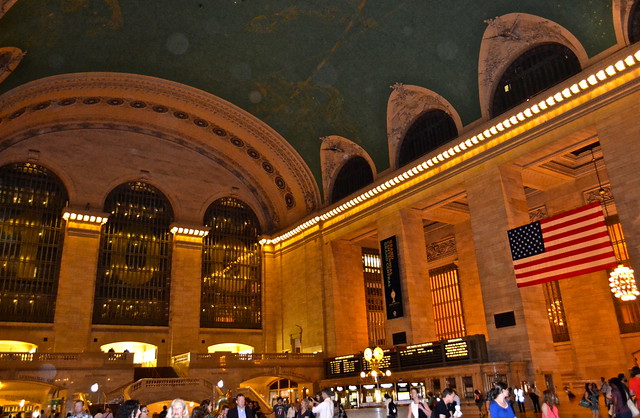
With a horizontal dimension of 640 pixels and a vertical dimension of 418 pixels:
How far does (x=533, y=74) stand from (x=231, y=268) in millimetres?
16701

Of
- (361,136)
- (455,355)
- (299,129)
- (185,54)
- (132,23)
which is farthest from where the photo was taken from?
(299,129)

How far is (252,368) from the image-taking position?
20.2 meters

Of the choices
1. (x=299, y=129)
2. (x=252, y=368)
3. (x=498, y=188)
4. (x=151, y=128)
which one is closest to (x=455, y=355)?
(x=498, y=188)

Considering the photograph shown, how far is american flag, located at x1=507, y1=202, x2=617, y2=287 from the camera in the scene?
1325 cm

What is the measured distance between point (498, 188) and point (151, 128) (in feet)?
55.8

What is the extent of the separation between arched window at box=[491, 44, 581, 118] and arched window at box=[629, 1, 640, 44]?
1531mm

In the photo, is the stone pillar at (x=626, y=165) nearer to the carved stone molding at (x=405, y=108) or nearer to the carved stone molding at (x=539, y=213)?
the carved stone molding at (x=405, y=108)

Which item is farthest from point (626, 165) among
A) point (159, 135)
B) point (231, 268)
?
point (159, 135)

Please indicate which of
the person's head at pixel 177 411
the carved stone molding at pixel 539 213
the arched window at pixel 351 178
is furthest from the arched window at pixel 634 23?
the person's head at pixel 177 411

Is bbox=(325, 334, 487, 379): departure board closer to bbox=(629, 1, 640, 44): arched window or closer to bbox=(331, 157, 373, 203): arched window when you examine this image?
bbox=(331, 157, 373, 203): arched window

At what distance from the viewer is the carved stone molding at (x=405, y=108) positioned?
18.7 meters

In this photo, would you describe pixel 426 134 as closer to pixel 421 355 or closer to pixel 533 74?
pixel 533 74

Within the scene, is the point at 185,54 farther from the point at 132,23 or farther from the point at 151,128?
the point at 151,128

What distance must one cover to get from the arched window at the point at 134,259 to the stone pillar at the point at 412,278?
35.6 feet
